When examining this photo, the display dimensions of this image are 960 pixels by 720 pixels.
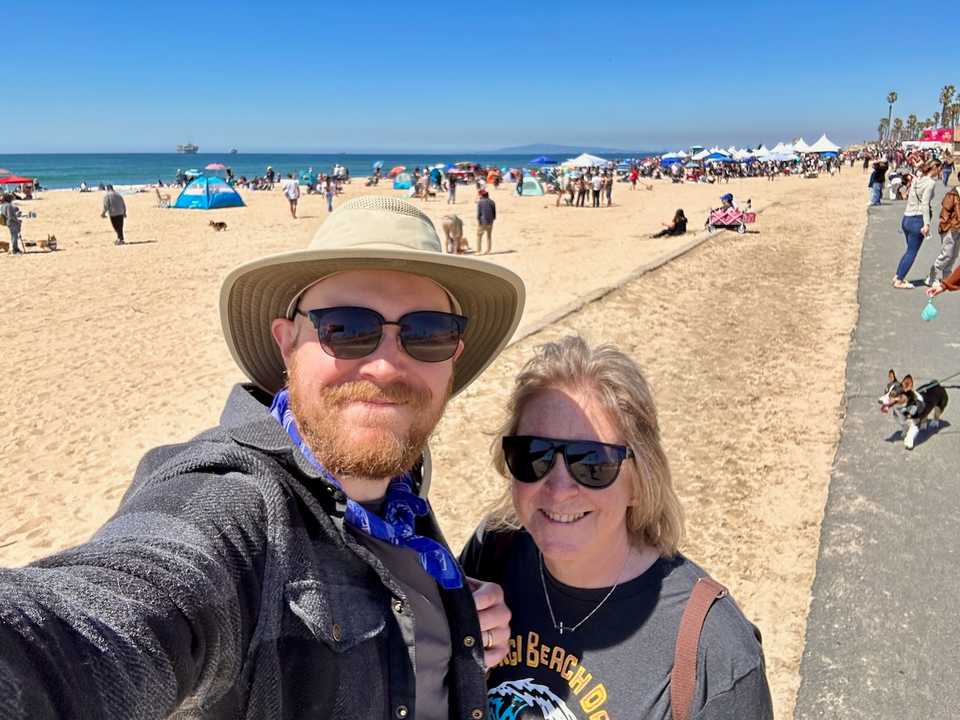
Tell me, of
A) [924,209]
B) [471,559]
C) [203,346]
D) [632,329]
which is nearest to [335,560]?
[471,559]

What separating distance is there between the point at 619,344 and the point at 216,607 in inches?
280

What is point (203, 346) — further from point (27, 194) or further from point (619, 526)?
point (27, 194)

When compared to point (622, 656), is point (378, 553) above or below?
above

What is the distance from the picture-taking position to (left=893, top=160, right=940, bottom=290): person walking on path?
9750 millimetres

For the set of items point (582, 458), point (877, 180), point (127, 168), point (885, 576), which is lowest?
point (885, 576)

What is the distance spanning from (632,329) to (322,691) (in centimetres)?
753

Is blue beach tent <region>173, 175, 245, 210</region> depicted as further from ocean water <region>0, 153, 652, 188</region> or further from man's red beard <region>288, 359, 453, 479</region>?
ocean water <region>0, 153, 652, 188</region>

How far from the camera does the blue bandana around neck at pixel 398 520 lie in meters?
1.25

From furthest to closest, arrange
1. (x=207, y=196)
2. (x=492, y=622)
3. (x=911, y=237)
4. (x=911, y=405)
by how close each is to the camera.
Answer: (x=207, y=196)
(x=911, y=237)
(x=911, y=405)
(x=492, y=622)

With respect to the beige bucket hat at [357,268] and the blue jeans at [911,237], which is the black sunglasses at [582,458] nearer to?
the beige bucket hat at [357,268]

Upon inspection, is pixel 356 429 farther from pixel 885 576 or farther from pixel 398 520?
pixel 885 576

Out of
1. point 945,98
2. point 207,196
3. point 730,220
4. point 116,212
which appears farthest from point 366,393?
point 945,98

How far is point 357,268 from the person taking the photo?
144 cm

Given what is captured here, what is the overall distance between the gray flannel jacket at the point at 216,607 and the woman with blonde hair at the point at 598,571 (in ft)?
1.89
